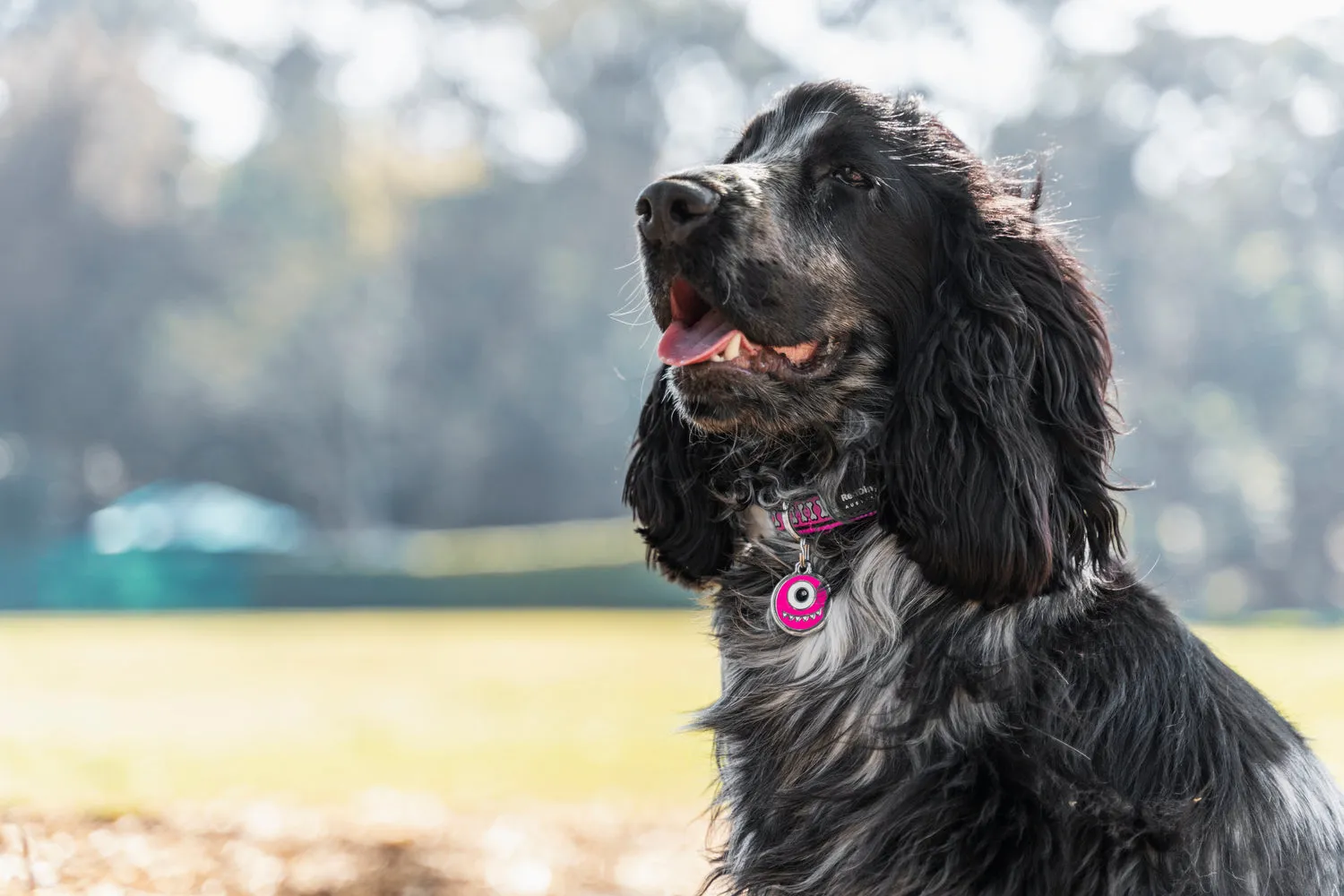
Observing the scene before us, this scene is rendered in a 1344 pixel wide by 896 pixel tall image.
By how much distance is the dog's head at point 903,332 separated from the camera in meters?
3.24

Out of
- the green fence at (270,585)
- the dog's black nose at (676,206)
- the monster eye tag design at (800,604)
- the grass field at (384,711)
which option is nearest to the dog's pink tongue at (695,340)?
the dog's black nose at (676,206)

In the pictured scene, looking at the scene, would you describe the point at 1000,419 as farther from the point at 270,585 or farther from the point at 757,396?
the point at 270,585

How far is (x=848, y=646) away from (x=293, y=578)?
32082 mm

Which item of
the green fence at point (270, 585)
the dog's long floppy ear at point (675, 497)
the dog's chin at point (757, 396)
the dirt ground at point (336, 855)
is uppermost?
the dog's chin at point (757, 396)

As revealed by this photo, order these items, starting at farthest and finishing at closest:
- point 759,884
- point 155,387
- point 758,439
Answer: point 155,387, point 758,439, point 759,884

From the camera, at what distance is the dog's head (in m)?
3.24

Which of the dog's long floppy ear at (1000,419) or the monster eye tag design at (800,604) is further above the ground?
the dog's long floppy ear at (1000,419)

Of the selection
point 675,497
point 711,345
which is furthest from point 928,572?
point 675,497

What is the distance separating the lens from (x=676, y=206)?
10.5 feet

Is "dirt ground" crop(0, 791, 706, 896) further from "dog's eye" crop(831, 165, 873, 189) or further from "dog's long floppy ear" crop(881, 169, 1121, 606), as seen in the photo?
"dog's eye" crop(831, 165, 873, 189)

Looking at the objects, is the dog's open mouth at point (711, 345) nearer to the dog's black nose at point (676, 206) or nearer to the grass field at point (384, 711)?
the dog's black nose at point (676, 206)

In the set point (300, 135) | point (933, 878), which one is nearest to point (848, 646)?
point (933, 878)

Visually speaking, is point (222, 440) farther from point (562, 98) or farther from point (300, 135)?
point (562, 98)

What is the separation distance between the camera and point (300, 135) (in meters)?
45.4
